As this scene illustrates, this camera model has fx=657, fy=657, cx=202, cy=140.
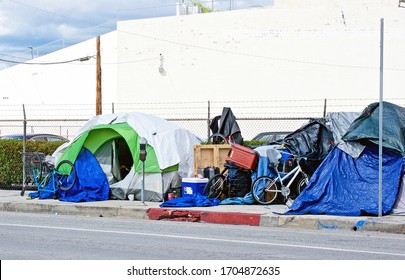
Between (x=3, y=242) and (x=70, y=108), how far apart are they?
3076 centimetres

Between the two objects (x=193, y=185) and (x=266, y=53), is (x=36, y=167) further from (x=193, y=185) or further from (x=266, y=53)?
(x=266, y=53)

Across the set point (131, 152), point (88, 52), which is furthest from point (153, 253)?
point (88, 52)

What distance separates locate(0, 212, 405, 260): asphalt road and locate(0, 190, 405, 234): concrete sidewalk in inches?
15.4

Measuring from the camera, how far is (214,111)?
3597cm

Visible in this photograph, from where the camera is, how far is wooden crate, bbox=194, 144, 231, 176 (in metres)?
15.8

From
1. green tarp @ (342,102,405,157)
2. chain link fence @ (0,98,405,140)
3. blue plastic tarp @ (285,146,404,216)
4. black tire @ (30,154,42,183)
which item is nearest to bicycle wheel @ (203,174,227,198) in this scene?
blue plastic tarp @ (285,146,404,216)

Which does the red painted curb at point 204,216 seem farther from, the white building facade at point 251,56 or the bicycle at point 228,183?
the white building facade at point 251,56

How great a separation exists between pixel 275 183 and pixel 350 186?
181 centimetres

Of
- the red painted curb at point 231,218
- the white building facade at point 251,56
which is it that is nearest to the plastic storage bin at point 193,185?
the red painted curb at point 231,218

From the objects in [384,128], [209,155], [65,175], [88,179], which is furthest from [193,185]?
[384,128]

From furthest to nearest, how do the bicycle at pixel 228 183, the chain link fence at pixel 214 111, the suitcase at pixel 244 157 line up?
the chain link fence at pixel 214 111 → the bicycle at pixel 228 183 → the suitcase at pixel 244 157

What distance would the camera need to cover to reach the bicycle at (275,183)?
1440cm

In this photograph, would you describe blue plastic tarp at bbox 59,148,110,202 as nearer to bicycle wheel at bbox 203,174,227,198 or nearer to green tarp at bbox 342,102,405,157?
bicycle wheel at bbox 203,174,227,198

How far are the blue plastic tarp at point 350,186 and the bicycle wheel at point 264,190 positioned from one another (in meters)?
1.11
